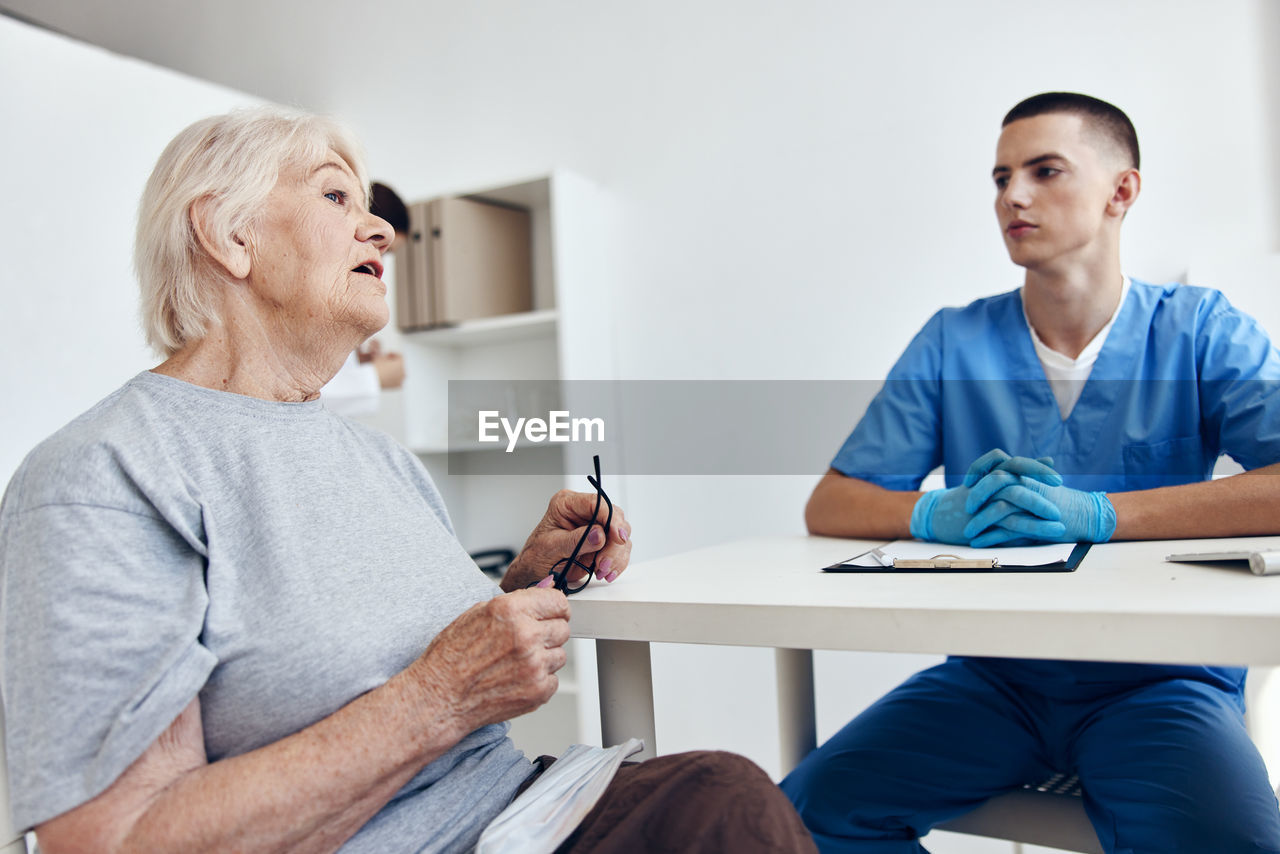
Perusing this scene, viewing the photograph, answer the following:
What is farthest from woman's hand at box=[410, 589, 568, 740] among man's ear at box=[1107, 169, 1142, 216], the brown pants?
man's ear at box=[1107, 169, 1142, 216]

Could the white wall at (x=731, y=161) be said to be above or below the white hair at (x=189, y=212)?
→ above

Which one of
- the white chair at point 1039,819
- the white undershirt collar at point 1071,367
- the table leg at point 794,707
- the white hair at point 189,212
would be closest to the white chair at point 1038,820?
the white chair at point 1039,819

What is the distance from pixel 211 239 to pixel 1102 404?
1290mm

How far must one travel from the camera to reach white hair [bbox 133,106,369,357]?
99 centimetres

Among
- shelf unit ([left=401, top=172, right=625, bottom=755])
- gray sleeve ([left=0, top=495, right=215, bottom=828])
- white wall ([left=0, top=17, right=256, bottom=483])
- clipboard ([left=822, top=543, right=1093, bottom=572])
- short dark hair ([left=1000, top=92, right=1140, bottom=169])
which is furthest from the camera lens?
shelf unit ([left=401, top=172, right=625, bottom=755])

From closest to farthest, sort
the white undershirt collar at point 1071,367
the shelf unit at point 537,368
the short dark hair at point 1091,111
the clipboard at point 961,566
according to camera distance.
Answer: the clipboard at point 961,566
the white undershirt collar at point 1071,367
the short dark hair at point 1091,111
the shelf unit at point 537,368

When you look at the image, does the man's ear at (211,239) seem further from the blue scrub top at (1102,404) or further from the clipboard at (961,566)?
the blue scrub top at (1102,404)

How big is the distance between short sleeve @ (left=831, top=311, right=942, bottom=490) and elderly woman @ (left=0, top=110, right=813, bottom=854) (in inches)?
24.9

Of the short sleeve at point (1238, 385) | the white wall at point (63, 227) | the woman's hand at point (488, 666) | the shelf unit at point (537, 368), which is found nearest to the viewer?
the woman's hand at point (488, 666)

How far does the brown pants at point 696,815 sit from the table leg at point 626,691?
0.17 meters

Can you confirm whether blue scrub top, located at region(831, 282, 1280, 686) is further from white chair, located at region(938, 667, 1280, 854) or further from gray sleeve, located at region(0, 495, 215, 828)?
gray sleeve, located at region(0, 495, 215, 828)

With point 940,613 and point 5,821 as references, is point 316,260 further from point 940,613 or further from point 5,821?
point 940,613

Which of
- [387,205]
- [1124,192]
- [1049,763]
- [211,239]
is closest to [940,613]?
[1049,763]

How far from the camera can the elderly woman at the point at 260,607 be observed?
0.67 meters
